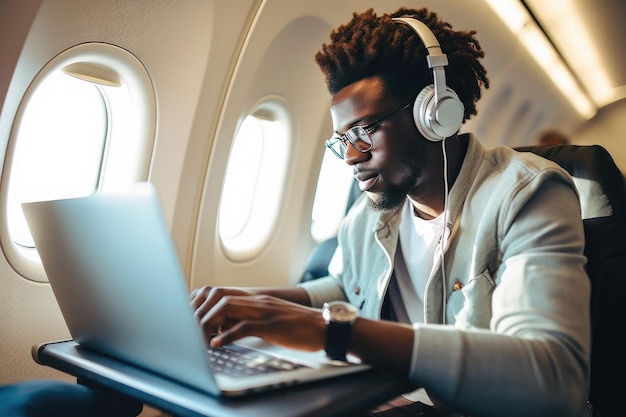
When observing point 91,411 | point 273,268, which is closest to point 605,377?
point 91,411

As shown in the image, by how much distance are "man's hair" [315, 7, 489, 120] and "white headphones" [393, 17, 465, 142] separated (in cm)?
9

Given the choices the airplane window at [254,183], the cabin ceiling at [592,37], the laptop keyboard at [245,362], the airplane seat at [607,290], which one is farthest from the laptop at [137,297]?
the cabin ceiling at [592,37]

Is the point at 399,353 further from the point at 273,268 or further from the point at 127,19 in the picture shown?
the point at 273,268

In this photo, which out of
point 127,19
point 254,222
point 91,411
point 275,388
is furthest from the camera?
point 254,222

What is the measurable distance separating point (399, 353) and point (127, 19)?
1345 mm

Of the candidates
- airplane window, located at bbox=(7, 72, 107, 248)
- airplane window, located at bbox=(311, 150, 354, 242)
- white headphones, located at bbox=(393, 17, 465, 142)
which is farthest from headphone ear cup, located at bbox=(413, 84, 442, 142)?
airplane window, located at bbox=(311, 150, 354, 242)

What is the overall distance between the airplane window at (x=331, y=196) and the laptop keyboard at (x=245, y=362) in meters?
2.25

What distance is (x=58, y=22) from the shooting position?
1.57 metres

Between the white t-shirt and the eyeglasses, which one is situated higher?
the eyeglasses

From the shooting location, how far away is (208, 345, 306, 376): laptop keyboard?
2.93 ft

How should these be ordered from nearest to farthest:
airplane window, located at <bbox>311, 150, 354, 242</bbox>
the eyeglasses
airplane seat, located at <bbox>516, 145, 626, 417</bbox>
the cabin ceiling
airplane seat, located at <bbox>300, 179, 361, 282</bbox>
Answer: airplane seat, located at <bbox>516, 145, 626, 417</bbox>
the eyeglasses
airplane seat, located at <bbox>300, 179, 361, 282</bbox>
airplane window, located at <bbox>311, 150, 354, 242</bbox>
the cabin ceiling

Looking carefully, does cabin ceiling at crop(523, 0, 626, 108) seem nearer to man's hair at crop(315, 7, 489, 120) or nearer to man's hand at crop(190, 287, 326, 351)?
man's hair at crop(315, 7, 489, 120)

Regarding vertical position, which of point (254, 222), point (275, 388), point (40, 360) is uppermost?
point (40, 360)

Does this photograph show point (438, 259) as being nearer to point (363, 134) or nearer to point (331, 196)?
point (363, 134)
